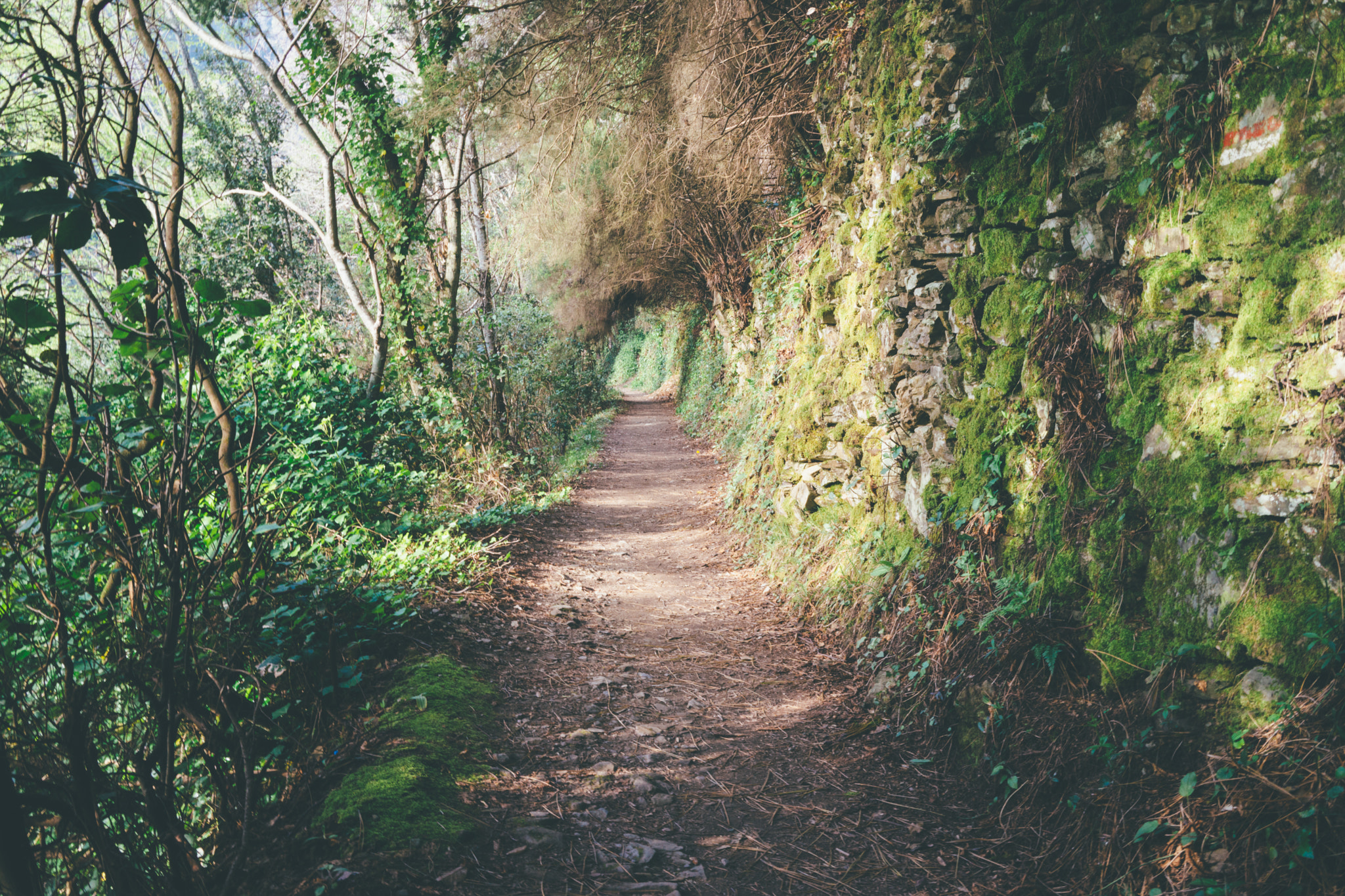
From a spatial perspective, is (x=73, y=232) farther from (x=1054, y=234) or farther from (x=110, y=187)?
(x=1054, y=234)

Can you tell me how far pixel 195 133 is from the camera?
13312mm

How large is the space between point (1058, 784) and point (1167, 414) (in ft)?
5.01

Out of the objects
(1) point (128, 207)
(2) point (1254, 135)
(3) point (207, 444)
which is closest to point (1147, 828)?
(2) point (1254, 135)

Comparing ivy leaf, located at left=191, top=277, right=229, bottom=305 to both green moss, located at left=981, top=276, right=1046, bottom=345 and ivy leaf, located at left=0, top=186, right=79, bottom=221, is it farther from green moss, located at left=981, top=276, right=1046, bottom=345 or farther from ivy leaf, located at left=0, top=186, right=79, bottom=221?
green moss, located at left=981, top=276, right=1046, bottom=345

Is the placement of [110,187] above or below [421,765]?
above

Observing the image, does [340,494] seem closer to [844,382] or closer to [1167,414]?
[844,382]

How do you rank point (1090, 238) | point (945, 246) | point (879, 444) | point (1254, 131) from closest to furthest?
point (1254, 131) < point (1090, 238) < point (945, 246) < point (879, 444)

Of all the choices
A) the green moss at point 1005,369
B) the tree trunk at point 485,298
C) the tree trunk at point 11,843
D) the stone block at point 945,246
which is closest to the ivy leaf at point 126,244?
the tree trunk at point 11,843

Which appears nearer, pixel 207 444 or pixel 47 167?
pixel 47 167

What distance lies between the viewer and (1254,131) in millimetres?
2482

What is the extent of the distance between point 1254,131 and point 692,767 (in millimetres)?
3550

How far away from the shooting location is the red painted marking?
2.41 meters

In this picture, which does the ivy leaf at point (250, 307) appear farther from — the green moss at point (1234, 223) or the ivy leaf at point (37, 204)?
the green moss at point (1234, 223)

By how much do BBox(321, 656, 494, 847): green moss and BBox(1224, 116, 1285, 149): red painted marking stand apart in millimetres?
3933
